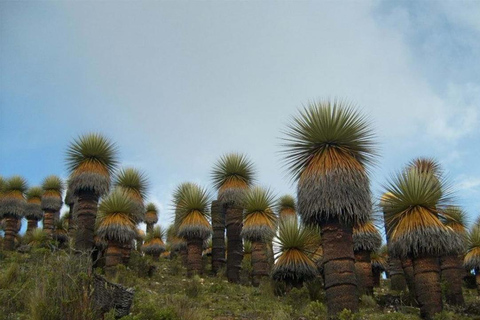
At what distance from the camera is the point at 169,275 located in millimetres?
24062

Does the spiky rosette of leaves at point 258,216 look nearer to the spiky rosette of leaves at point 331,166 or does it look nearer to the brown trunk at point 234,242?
the brown trunk at point 234,242

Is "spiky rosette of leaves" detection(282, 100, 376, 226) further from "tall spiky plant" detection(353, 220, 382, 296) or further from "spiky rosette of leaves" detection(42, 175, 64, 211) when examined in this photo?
"spiky rosette of leaves" detection(42, 175, 64, 211)

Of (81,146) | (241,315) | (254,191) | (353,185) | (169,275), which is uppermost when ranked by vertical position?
(81,146)

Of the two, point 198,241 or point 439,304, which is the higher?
point 198,241

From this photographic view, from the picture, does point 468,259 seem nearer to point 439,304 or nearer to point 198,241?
point 439,304

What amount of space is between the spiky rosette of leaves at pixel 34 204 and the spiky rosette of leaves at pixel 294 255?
24.4 m

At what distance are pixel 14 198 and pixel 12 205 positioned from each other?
1.99 feet

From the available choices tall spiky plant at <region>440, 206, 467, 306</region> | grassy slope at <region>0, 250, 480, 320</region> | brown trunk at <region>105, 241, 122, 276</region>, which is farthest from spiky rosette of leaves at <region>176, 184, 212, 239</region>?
tall spiky plant at <region>440, 206, 467, 306</region>

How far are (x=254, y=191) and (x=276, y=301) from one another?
7490 mm

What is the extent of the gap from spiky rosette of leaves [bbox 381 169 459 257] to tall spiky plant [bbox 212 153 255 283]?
8.63 m

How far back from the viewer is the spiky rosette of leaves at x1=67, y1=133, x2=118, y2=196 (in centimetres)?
2159

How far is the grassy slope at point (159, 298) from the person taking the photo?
944cm

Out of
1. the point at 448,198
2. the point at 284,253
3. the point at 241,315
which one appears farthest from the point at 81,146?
the point at 448,198

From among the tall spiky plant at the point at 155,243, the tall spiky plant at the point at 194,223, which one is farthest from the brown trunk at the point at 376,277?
the tall spiky plant at the point at 155,243
